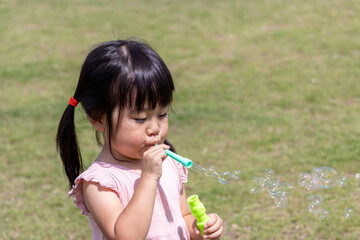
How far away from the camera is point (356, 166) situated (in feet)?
13.2

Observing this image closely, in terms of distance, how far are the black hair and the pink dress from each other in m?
0.14

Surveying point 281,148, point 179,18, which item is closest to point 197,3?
point 179,18

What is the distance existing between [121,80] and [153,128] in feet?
0.69

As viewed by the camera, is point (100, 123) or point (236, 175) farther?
point (236, 175)

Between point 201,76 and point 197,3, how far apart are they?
3746 millimetres

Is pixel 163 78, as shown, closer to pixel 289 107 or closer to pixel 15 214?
pixel 15 214

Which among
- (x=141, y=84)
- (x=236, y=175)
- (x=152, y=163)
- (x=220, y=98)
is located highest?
(x=141, y=84)

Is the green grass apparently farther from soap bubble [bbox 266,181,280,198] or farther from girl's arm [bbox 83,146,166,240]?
soap bubble [bbox 266,181,280,198]

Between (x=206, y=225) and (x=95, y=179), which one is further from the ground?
(x=95, y=179)

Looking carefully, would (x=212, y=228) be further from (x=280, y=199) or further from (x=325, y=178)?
(x=325, y=178)

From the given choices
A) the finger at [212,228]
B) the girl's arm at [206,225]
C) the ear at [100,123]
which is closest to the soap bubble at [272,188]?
the girl's arm at [206,225]

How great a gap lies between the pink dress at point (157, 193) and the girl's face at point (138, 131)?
96 mm

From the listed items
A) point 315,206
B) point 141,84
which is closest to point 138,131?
point 141,84

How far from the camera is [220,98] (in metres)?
5.75
